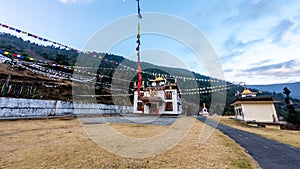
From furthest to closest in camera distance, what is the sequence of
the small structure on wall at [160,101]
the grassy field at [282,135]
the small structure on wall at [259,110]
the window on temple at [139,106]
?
the window on temple at [139,106], the small structure on wall at [160,101], the small structure on wall at [259,110], the grassy field at [282,135]

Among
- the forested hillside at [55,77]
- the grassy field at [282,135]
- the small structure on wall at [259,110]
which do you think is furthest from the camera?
the small structure on wall at [259,110]

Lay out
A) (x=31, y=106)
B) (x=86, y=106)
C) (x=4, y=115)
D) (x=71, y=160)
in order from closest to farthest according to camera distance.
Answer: (x=71, y=160) < (x=4, y=115) < (x=31, y=106) < (x=86, y=106)

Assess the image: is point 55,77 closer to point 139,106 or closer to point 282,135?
point 139,106

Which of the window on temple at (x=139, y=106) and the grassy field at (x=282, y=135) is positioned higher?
the window on temple at (x=139, y=106)

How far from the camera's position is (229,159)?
3.90 m

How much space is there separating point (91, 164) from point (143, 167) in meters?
1.31

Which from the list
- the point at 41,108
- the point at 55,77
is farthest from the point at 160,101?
the point at 55,77

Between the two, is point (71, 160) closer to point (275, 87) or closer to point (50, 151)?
point (50, 151)

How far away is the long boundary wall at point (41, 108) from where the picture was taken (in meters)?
11.2

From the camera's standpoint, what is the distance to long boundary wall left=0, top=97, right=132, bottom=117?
36.8ft

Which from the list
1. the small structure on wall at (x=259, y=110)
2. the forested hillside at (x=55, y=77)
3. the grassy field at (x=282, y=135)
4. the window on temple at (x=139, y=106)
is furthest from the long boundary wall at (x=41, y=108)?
the small structure on wall at (x=259, y=110)

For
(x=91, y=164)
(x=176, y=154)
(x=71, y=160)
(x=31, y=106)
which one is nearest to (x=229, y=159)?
(x=176, y=154)

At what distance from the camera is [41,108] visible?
1327 cm

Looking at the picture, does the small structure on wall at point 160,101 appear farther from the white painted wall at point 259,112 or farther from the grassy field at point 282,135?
the grassy field at point 282,135
